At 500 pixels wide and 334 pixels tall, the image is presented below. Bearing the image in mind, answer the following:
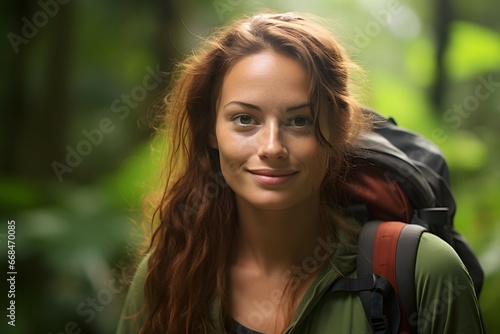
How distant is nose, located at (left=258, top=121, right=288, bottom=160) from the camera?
1604mm

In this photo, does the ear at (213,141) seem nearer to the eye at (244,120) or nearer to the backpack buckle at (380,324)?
the eye at (244,120)

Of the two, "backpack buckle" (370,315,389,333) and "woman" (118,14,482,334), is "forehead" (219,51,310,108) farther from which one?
"backpack buckle" (370,315,389,333)


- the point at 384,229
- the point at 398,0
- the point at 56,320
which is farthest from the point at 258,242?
the point at 398,0

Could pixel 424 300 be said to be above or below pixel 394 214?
below

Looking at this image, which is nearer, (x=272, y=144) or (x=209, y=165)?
(x=272, y=144)

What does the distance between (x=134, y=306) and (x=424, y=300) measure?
0.87m

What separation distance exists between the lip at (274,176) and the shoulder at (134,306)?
556 mm

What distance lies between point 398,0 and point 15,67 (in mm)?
2408

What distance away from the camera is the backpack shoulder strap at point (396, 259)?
5.13 feet

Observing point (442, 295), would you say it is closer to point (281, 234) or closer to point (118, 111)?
point (281, 234)

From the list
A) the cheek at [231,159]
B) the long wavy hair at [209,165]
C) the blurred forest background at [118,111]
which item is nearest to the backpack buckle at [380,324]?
the long wavy hair at [209,165]

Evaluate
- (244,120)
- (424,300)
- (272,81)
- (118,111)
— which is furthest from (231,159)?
(118,111)

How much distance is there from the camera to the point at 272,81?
164 centimetres

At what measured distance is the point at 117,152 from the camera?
3.97m
